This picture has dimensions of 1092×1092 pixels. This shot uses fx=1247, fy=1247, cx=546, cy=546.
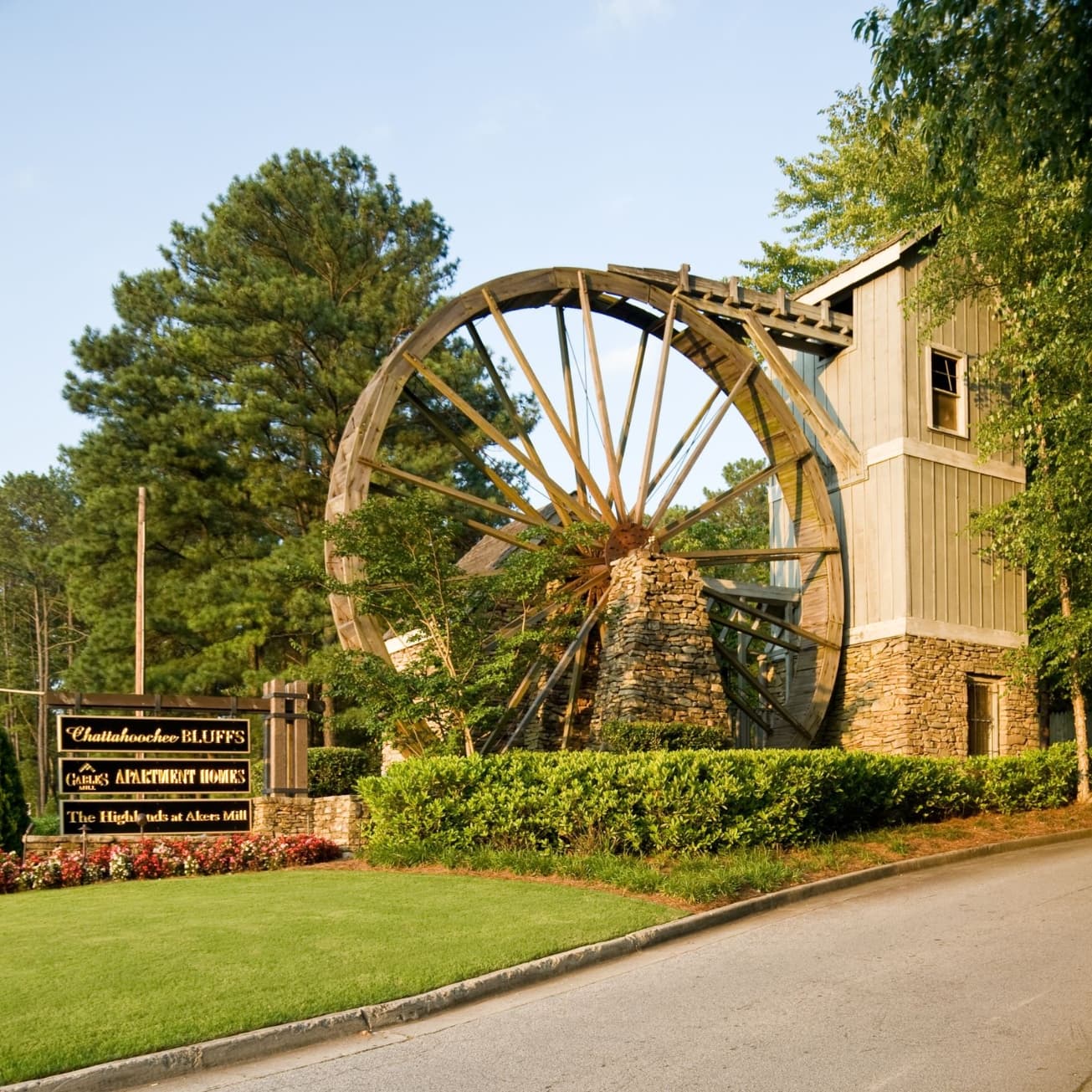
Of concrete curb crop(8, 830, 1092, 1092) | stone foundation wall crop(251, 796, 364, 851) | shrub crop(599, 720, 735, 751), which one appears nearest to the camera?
concrete curb crop(8, 830, 1092, 1092)

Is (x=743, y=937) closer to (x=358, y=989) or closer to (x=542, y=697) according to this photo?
(x=358, y=989)

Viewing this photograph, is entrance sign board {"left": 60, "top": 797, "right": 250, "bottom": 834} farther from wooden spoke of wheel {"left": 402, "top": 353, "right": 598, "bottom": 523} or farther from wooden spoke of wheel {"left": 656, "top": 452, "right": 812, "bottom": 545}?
wooden spoke of wheel {"left": 656, "top": 452, "right": 812, "bottom": 545}

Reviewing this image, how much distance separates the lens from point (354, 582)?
46.4 feet

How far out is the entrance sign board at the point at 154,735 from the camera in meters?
13.4

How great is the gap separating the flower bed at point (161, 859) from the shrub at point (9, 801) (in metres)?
0.63

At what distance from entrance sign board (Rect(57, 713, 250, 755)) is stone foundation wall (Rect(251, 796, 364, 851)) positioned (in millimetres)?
748

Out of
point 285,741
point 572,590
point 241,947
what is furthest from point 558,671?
point 241,947

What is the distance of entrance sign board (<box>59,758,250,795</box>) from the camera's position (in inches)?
521

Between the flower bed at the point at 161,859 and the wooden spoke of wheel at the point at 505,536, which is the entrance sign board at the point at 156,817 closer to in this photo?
the flower bed at the point at 161,859

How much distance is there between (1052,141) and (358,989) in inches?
287

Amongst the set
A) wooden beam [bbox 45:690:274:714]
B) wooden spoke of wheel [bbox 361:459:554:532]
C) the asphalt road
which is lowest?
the asphalt road

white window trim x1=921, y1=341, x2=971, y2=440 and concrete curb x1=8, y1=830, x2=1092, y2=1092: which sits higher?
white window trim x1=921, y1=341, x2=971, y2=440

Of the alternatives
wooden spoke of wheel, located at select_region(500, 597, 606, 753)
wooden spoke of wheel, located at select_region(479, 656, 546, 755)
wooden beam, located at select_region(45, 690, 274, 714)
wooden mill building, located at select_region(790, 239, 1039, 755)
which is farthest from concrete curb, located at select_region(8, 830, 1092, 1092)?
wooden mill building, located at select_region(790, 239, 1039, 755)

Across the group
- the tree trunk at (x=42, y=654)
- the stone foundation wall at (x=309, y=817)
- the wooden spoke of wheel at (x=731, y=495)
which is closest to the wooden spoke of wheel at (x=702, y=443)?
the wooden spoke of wheel at (x=731, y=495)
